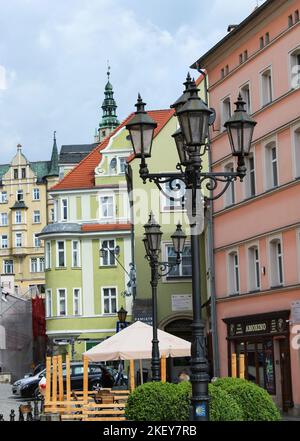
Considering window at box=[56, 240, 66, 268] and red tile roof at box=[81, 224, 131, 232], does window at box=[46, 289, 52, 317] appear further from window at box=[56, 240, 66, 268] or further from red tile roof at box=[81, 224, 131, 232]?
red tile roof at box=[81, 224, 131, 232]

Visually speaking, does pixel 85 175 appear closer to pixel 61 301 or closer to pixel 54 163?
pixel 61 301

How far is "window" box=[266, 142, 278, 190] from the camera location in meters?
33.1

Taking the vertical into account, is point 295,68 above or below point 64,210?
below

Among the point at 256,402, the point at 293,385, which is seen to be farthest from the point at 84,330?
the point at 256,402

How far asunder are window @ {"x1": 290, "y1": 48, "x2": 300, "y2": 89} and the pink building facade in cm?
3

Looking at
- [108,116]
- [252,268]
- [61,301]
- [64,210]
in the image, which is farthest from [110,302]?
[108,116]

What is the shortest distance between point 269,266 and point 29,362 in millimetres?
49333

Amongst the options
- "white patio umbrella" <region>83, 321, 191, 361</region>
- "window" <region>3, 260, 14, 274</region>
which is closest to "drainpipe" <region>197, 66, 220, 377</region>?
"white patio umbrella" <region>83, 321, 191, 361</region>

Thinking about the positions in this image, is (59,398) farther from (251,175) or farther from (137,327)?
(251,175)

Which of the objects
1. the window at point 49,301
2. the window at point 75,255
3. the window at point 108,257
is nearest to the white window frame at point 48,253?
the window at point 49,301

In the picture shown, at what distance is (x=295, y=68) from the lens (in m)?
31.3

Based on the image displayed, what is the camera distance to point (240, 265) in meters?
36.0

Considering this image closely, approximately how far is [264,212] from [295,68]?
5230 mm

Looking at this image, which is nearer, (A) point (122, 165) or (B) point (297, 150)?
(B) point (297, 150)
